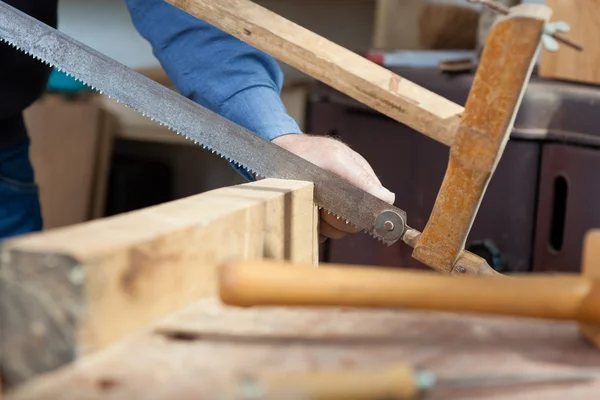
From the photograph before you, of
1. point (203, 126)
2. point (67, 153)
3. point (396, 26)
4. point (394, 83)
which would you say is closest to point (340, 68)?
point (394, 83)

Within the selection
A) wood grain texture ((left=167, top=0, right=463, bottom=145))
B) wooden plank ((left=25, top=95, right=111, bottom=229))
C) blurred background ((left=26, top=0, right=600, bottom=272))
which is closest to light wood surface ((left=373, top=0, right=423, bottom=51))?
blurred background ((left=26, top=0, right=600, bottom=272))

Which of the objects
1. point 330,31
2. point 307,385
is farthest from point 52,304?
point 330,31

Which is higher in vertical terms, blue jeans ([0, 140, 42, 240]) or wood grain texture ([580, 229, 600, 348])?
wood grain texture ([580, 229, 600, 348])

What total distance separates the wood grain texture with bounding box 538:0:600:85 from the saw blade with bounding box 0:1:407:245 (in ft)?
2.20

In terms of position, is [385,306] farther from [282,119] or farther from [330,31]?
[330,31]

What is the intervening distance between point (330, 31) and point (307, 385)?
8.01ft

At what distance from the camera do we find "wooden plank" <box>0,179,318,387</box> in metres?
0.52

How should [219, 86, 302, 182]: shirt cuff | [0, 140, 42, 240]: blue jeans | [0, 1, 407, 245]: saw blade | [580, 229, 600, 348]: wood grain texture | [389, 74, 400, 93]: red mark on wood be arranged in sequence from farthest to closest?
[0, 140, 42, 240]: blue jeans → [219, 86, 302, 182]: shirt cuff → [0, 1, 407, 245]: saw blade → [389, 74, 400, 93]: red mark on wood → [580, 229, 600, 348]: wood grain texture

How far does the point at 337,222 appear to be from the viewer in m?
1.07

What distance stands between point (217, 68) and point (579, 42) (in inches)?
27.6

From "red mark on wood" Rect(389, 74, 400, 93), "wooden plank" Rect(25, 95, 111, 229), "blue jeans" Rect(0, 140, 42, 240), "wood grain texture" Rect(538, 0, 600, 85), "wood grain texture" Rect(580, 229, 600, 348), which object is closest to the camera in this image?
"wood grain texture" Rect(580, 229, 600, 348)

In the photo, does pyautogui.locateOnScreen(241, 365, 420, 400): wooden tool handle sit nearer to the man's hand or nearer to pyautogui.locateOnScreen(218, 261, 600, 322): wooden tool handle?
pyautogui.locateOnScreen(218, 261, 600, 322): wooden tool handle

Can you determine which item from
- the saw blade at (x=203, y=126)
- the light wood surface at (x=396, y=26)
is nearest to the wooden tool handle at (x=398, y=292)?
the saw blade at (x=203, y=126)

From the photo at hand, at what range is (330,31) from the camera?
110 inches
